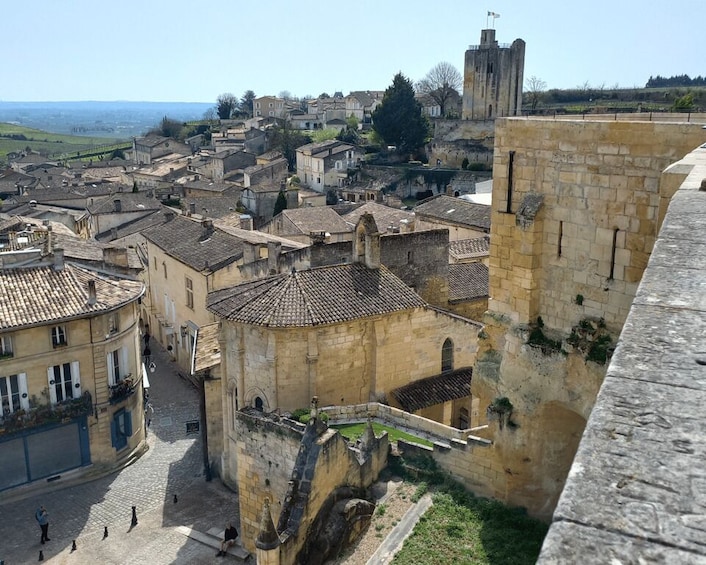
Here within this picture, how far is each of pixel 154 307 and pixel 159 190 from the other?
4396 centimetres

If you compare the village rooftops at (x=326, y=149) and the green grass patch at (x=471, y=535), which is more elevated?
the village rooftops at (x=326, y=149)

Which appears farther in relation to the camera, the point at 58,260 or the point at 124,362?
→ the point at 124,362

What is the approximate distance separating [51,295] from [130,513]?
366 inches

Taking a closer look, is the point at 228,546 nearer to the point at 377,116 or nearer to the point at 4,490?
the point at 4,490

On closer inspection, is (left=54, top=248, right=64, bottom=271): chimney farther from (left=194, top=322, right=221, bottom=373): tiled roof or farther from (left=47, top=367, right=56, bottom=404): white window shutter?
(left=194, top=322, right=221, bottom=373): tiled roof

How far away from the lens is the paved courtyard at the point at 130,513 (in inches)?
902

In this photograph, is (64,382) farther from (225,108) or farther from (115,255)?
(225,108)

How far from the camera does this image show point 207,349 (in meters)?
27.3

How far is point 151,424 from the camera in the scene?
33500mm

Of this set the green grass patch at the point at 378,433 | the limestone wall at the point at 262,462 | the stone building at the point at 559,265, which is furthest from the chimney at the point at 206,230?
the stone building at the point at 559,265

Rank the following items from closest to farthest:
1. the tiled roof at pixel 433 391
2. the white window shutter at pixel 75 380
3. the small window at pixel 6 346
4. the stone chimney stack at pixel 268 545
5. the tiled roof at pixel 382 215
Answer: the stone chimney stack at pixel 268 545, the tiled roof at pixel 433 391, the small window at pixel 6 346, the white window shutter at pixel 75 380, the tiled roof at pixel 382 215

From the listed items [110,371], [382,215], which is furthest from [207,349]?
[382,215]

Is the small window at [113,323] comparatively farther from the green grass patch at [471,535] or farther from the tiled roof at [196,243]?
the green grass patch at [471,535]

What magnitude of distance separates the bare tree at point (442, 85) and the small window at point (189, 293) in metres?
92.9
